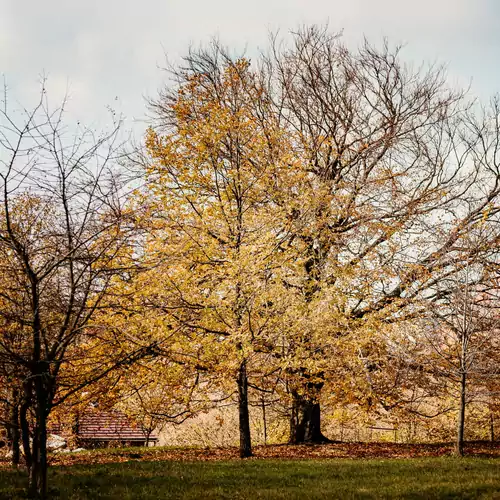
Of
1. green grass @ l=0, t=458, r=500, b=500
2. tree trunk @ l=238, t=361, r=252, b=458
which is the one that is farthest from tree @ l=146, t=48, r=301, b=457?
green grass @ l=0, t=458, r=500, b=500

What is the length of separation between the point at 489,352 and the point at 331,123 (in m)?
9.13

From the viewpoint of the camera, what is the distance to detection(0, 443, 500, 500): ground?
7.44 meters

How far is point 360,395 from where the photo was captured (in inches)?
524

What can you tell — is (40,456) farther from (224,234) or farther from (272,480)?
(224,234)

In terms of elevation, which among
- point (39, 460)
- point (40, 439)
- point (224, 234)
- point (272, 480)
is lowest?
point (272, 480)

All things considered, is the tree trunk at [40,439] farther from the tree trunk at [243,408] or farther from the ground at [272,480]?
the tree trunk at [243,408]

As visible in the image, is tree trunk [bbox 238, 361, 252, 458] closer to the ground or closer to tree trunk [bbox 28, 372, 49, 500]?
the ground

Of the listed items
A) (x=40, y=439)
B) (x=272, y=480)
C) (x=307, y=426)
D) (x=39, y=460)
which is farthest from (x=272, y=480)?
(x=307, y=426)

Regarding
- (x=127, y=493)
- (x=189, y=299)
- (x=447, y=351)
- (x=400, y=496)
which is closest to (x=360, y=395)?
(x=447, y=351)

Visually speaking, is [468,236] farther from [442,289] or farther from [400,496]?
[400,496]

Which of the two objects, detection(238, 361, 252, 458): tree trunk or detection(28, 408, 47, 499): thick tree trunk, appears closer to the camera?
detection(28, 408, 47, 499): thick tree trunk

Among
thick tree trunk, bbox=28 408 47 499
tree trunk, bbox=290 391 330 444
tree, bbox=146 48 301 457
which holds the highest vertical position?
tree, bbox=146 48 301 457

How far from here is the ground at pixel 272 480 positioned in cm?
744

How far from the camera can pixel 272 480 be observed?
8.64 metres
